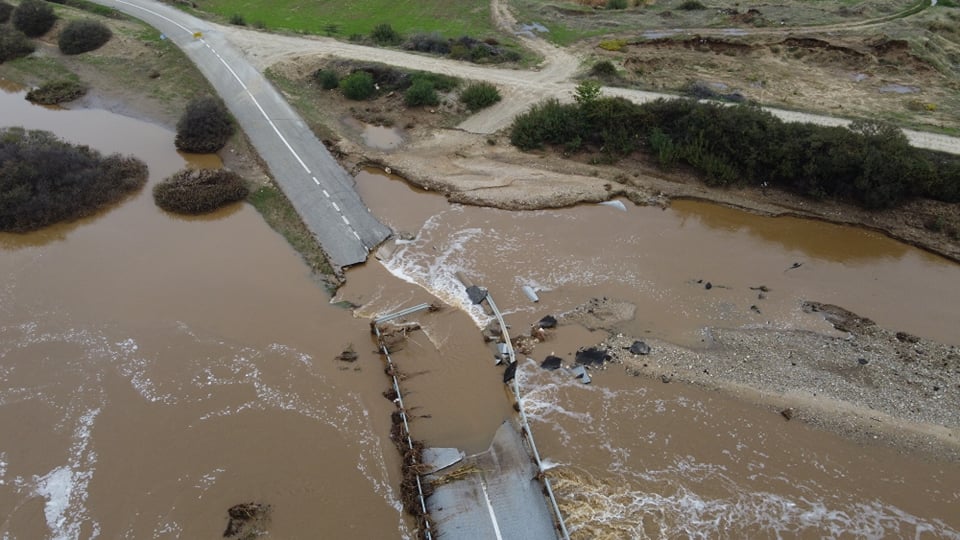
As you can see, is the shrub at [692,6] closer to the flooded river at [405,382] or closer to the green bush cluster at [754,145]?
the green bush cluster at [754,145]

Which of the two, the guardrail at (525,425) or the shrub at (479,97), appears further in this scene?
the shrub at (479,97)

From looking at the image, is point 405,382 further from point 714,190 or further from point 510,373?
point 714,190

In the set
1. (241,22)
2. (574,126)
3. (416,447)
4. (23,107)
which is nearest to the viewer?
(416,447)

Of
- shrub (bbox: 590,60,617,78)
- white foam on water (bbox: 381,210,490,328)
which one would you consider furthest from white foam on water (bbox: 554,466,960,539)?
shrub (bbox: 590,60,617,78)

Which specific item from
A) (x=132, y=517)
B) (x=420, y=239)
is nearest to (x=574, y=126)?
(x=420, y=239)

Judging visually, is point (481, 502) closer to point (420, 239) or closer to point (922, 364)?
point (420, 239)

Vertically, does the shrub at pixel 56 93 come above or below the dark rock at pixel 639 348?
above

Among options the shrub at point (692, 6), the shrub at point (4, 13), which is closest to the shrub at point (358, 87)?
the shrub at point (692, 6)
